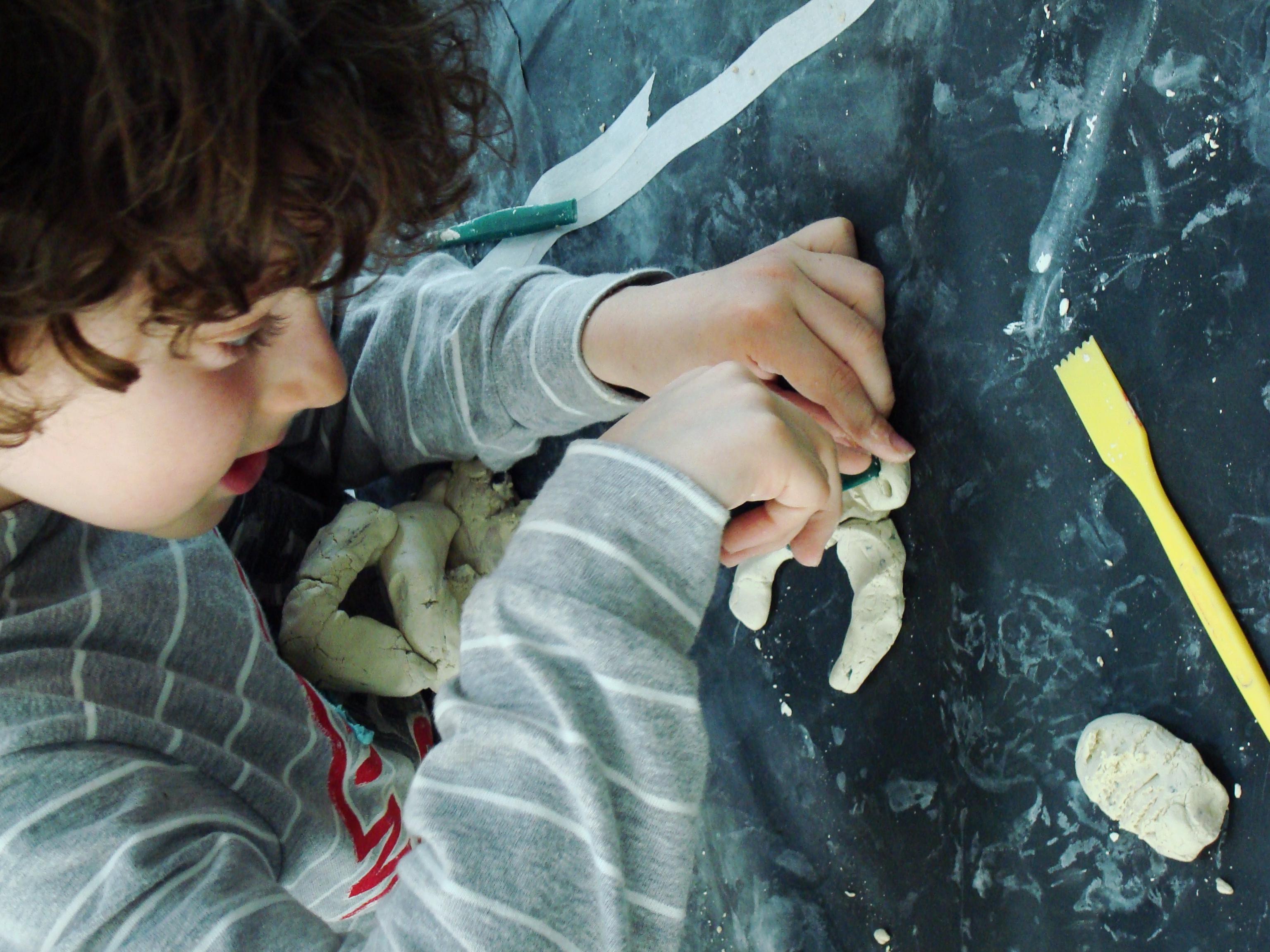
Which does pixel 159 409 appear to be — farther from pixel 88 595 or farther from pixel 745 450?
pixel 745 450

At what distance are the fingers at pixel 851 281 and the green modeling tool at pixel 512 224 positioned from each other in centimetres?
33

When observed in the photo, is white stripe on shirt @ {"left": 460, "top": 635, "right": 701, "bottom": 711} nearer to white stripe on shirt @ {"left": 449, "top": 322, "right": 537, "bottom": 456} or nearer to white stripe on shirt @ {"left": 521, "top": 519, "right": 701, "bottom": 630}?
white stripe on shirt @ {"left": 521, "top": 519, "right": 701, "bottom": 630}

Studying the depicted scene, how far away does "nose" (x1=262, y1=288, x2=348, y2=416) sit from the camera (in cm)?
56

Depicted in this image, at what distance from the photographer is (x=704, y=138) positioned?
2.62 feet

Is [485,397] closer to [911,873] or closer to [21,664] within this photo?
[21,664]

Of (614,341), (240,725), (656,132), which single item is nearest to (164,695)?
(240,725)

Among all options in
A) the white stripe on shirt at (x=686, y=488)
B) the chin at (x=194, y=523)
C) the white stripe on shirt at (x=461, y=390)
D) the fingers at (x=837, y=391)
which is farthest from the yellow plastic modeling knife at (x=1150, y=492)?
the chin at (x=194, y=523)

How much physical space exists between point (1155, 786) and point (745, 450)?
29 centimetres

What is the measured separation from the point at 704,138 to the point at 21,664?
0.64 metres

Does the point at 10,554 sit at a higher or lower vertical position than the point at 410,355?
higher

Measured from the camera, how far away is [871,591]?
68 cm

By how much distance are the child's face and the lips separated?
39 mm

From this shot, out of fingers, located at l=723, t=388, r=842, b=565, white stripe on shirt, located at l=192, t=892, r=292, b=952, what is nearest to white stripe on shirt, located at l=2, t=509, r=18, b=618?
white stripe on shirt, located at l=192, t=892, r=292, b=952

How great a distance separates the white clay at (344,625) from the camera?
751 millimetres
